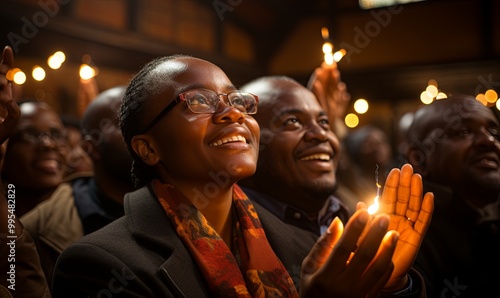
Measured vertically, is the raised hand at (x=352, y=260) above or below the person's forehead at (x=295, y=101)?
below

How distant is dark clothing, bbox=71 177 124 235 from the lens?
250 cm

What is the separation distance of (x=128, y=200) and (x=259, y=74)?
26.1 ft

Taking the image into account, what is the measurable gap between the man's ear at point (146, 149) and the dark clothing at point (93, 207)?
36.3 inches

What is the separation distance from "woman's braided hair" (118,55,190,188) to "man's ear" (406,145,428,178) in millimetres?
1481

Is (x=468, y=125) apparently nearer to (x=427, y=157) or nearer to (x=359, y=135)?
(x=427, y=157)

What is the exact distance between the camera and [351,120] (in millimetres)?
9953

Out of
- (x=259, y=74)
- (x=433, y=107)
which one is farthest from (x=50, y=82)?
(x=433, y=107)

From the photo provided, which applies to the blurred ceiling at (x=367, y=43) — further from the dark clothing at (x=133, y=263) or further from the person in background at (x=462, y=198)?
the dark clothing at (x=133, y=263)

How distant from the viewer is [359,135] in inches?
206

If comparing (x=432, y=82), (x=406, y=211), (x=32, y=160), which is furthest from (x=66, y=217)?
(x=432, y=82)

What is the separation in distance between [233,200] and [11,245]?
0.75 metres

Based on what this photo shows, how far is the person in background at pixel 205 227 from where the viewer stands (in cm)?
125
